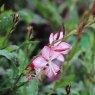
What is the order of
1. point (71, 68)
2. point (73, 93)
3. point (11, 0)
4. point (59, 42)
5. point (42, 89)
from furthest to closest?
1. point (11, 0)
2. point (71, 68)
3. point (42, 89)
4. point (73, 93)
5. point (59, 42)

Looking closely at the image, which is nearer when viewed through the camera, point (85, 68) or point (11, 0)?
point (85, 68)

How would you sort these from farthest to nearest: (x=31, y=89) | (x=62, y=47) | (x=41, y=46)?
(x=41, y=46), (x=31, y=89), (x=62, y=47)

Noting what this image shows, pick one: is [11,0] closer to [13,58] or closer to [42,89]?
[42,89]

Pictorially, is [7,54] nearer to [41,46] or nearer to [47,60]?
[47,60]

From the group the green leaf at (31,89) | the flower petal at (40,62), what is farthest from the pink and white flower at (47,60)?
the green leaf at (31,89)

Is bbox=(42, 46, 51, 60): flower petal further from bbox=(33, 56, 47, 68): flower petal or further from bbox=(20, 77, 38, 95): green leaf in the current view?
bbox=(20, 77, 38, 95): green leaf

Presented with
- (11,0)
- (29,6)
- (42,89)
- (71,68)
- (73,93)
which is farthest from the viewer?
(29,6)

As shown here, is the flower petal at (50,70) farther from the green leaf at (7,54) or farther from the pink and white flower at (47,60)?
the green leaf at (7,54)

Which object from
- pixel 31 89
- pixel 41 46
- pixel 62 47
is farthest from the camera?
pixel 41 46

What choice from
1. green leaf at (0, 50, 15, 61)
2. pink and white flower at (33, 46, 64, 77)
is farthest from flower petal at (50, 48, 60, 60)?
green leaf at (0, 50, 15, 61)

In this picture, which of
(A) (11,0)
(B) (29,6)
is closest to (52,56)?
(A) (11,0)

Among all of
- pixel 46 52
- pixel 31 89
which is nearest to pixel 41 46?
pixel 31 89
